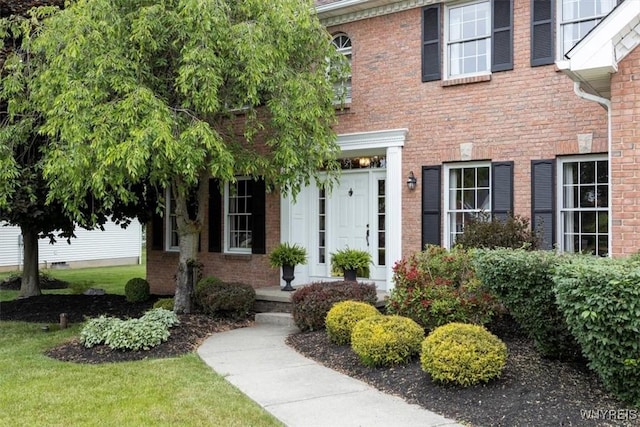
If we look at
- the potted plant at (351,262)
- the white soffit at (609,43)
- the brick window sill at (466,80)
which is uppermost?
the brick window sill at (466,80)

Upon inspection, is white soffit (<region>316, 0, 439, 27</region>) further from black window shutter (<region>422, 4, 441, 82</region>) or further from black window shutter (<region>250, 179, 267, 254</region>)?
black window shutter (<region>250, 179, 267, 254</region>)

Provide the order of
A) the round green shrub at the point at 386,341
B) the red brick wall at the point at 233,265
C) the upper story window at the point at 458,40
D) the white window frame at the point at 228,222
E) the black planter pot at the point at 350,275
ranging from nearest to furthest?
the round green shrub at the point at 386,341
the upper story window at the point at 458,40
the black planter pot at the point at 350,275
the red brick wall at the point at 233,265
the white window frame at the point at 228,222

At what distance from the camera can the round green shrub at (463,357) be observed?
215 inches

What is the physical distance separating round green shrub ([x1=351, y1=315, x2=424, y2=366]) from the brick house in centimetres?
269

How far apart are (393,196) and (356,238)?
140cm

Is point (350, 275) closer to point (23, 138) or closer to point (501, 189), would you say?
point (501, 189)

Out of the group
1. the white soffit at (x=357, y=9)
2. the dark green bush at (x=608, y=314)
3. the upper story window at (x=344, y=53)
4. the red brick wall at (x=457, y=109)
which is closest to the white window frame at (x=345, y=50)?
the upper story window at (x=344, y=53)

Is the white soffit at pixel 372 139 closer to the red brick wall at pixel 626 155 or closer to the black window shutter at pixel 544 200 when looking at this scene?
the black window shutter at pixel 544 200

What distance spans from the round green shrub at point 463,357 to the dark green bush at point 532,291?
547 millimetres

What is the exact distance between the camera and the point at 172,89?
902cm

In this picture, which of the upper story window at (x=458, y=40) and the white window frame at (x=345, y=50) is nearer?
the upper story window at (x=458, y=40)

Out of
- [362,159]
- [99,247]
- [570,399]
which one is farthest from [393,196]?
[99,247]

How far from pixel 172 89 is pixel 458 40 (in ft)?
16.2

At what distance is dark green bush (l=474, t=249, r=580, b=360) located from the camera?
570 cm
